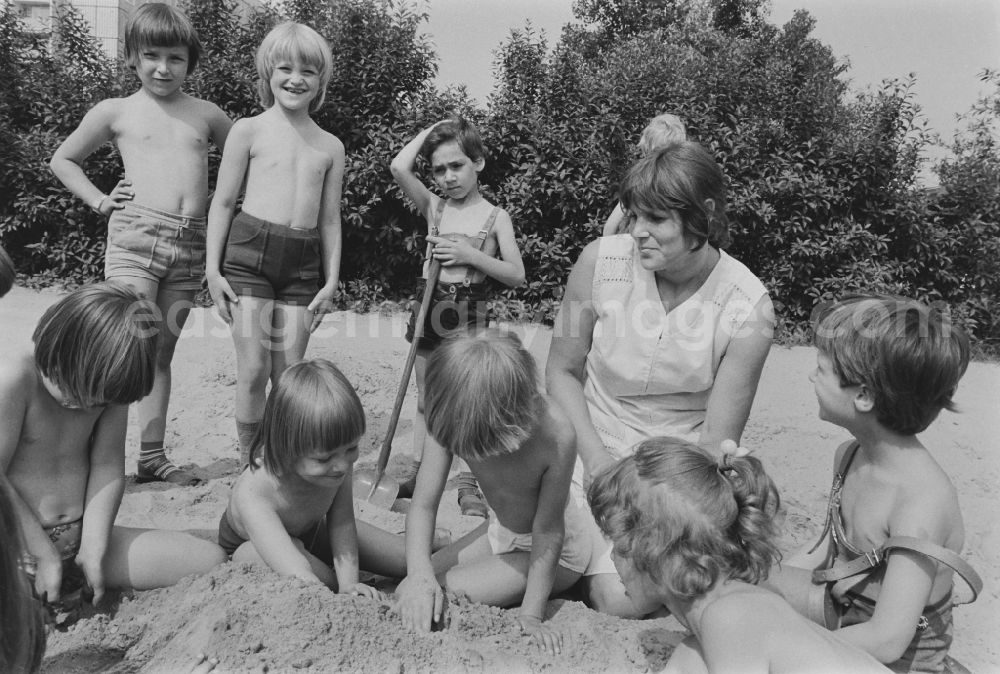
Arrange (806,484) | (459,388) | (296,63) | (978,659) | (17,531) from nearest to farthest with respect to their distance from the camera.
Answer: (17,531) < (459,388) < (978,659) < (296,63) < (806,484)

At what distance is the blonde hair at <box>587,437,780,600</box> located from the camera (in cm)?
180

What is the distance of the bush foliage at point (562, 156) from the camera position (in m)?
7.31

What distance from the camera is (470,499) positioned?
136 inches

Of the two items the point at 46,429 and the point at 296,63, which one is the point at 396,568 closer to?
the point at 46,429

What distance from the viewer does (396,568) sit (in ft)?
8.82

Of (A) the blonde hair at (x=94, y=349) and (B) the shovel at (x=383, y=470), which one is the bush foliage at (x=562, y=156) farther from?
(A) the blonde hair at (x=94, y=349)

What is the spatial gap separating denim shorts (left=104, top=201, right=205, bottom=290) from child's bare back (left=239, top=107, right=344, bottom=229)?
34cm

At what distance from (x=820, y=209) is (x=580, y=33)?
718cm

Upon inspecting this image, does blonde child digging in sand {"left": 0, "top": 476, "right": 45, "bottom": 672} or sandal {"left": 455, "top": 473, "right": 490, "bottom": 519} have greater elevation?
blonde child digging in sand {"left": 0, "top": 476, "right": 45, "bottom": 672}

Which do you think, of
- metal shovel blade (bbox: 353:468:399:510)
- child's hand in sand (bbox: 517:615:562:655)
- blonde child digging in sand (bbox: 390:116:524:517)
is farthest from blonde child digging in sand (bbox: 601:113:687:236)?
child's hand in sand (bbox: 517:615:562:655)

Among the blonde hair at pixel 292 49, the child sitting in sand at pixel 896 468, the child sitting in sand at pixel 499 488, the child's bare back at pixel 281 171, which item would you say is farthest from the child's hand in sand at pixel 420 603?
the blonde hair at pixel 292 49

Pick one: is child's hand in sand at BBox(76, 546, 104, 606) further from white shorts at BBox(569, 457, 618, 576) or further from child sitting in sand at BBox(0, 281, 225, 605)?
white shorts at BBox(569, 457, 618, 576)

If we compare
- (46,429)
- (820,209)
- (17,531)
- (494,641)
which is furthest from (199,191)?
(820,209)

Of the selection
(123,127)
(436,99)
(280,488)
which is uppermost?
(436,99)
